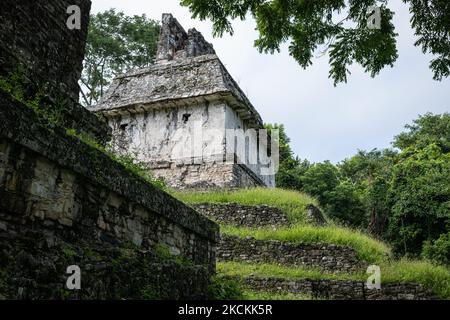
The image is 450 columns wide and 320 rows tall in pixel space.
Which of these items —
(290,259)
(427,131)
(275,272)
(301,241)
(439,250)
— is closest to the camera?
(275,272)

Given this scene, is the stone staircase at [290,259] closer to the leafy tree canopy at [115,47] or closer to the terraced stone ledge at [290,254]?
the terraced stone ledge at [290,254]

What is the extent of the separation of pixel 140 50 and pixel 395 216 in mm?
17074

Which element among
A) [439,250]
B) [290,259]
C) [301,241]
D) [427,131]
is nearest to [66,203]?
[290,259]

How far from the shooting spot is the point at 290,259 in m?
12.1

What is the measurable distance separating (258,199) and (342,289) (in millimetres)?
4879

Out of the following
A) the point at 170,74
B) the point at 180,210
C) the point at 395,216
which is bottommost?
the point at 180,210

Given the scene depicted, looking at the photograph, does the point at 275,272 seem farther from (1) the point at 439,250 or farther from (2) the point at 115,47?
(2) the point at 115,47

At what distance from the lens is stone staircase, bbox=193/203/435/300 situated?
33.6 ft

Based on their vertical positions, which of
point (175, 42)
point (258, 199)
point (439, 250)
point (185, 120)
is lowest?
point (439, 250)

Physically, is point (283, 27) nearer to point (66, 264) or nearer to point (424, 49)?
point (424, 49)

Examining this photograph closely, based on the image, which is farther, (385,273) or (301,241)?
(301,241)

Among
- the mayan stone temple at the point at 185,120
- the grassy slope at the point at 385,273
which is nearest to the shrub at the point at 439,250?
the grassy slope at the point at 385,273

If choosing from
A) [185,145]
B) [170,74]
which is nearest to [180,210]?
[185,145]

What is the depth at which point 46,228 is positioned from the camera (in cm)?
401
